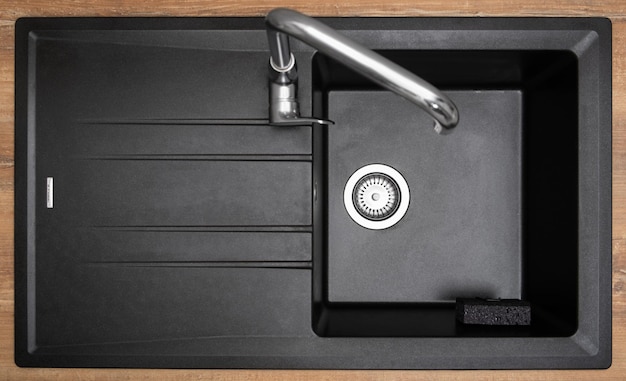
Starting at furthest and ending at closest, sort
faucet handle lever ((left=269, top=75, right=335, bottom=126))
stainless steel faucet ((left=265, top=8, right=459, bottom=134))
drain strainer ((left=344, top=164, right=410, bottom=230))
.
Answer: drain strainer ((left=344, top=164, right=410, bottom=230)), faucet handle lever ((left=269, top=75, right=335, bottom=126)), stainless steel faucet ((left=265, top=8, right=459, bottom=134))

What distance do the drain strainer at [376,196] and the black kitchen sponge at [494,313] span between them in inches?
7.3

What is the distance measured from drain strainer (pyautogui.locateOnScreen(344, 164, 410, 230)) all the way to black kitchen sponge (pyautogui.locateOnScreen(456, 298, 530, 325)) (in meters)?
0.19

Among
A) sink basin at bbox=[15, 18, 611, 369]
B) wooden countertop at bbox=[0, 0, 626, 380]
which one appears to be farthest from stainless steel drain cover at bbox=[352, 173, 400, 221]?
wooden countertop at bbox=[0, 0, 626, 380]

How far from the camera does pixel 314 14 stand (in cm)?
90

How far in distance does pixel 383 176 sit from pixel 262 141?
0.24 metres

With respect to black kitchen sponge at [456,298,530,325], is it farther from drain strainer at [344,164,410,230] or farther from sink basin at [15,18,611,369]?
drain strainer at [344,164,410,230]

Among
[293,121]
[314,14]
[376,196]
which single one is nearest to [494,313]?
[376,196]

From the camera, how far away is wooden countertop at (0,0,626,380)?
89 cm

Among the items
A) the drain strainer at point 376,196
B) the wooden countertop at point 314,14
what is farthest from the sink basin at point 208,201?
the drain strainer at point 376,196

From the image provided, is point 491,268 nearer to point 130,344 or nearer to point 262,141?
point 262,141

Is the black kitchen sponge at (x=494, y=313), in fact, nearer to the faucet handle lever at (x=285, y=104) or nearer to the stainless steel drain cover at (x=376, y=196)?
the stainless steel drain cover at (x=376, y=196)

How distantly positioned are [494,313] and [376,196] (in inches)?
10.4

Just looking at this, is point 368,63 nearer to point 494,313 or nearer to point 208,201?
point 208,201

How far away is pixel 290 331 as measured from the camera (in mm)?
885
